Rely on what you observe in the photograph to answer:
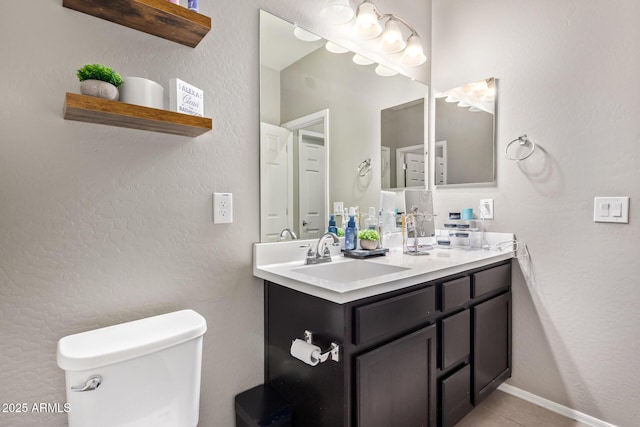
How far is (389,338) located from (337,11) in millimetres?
1544

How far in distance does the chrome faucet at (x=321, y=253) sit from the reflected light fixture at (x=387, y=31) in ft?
3.75

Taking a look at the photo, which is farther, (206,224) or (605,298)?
(605,298)

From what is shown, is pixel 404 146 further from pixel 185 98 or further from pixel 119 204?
pixel 119 204

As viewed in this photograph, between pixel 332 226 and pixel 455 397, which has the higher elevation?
pixel 332 226

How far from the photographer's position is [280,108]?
60.1 inches

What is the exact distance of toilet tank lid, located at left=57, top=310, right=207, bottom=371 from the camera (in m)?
0.84

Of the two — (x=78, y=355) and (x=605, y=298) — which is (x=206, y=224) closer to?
(x=78, y=355)

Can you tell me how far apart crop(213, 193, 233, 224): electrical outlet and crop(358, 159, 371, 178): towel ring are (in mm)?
843

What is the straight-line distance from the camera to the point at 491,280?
1.71 m

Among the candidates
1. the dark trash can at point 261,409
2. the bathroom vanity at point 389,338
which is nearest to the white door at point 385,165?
the bathroom vanity at point 389,338

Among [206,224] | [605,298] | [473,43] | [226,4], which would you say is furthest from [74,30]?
[605,298]

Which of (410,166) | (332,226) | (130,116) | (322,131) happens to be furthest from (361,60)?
(130,116)

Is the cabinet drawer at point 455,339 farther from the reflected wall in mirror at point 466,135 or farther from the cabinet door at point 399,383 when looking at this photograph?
the reflected wall in mirror at point 466,135

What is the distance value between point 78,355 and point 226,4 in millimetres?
1342
